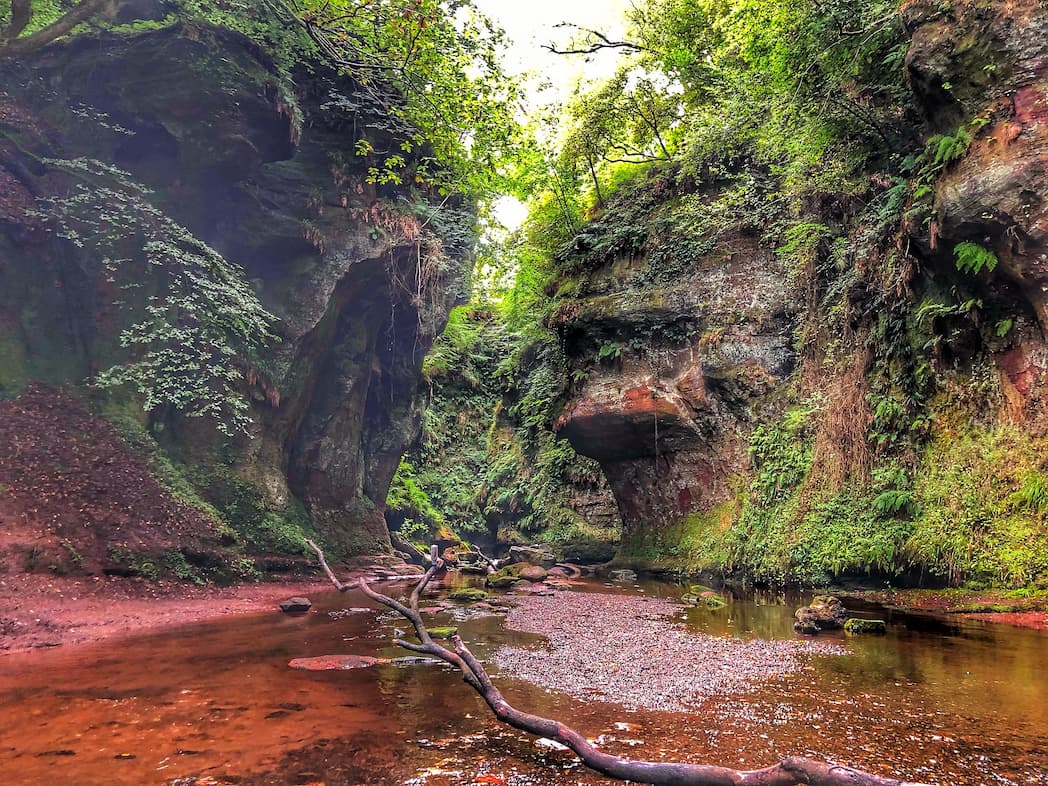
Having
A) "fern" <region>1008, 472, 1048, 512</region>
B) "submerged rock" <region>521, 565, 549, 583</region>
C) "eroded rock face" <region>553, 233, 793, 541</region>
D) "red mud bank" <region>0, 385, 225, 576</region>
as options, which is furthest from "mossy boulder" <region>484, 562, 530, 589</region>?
"fern" <region>1008, 472, 1048, 512</region>

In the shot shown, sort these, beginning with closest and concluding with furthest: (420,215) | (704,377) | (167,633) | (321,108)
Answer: (167,633)
(321,108)
(704,377)
(420,215)

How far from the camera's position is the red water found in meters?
2.87

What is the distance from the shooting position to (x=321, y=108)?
13531 mm

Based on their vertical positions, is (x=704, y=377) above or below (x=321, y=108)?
below

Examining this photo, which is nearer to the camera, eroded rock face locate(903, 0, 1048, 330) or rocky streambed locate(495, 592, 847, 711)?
rocky streambed locate(495, 592, 847, 711)

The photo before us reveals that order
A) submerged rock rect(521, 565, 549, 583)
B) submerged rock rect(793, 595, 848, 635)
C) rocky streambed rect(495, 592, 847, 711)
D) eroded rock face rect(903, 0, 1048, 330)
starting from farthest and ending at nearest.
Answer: submerged rock rect(521, 565, 549, 583) < eroded rock face rect(903, 0, 1048, 330) < submerged rock rect(793, 595, 848, 635) < rocky streambed rect(495, 592, 847, 711)

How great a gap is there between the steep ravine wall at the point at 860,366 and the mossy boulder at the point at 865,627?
2.65 m

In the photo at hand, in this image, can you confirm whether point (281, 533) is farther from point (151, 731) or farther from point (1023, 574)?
point (1023, 574)

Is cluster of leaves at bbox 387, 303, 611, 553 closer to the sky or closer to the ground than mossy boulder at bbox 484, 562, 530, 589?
closer to the sky

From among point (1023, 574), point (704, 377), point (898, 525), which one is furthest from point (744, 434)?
point (1023, 574)

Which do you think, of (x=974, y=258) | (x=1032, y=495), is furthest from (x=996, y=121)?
(x=1032, y=495)

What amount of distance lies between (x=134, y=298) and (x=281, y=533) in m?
5.70

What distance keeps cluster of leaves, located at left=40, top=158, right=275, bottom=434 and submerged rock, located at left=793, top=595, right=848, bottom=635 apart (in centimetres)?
1036

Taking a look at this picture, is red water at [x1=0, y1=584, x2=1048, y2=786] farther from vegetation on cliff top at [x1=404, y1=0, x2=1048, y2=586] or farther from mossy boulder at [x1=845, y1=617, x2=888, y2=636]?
vegetation on cliff top at [x1=404, y1=0, x2=1048, y2=586]
